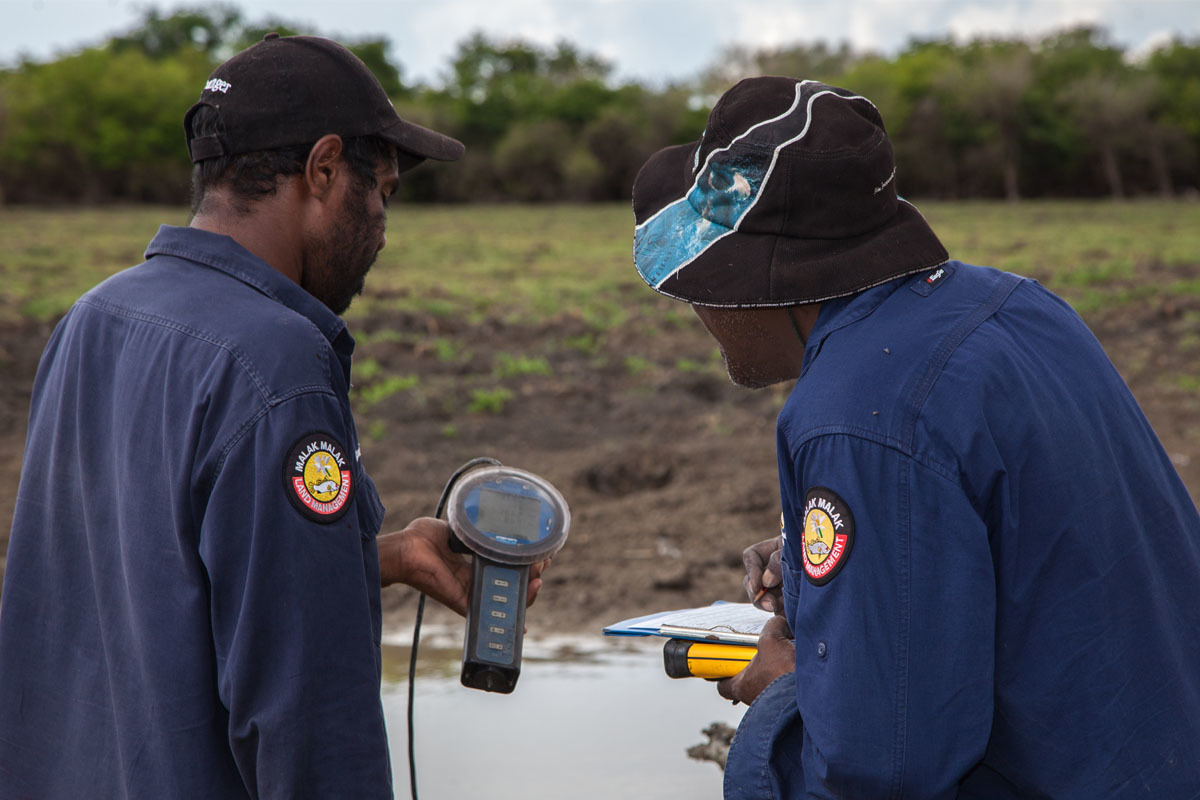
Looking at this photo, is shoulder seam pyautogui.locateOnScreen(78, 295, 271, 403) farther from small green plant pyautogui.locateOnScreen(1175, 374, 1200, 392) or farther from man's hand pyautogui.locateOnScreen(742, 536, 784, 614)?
small green plant pyautogui.locateOnScreen(1175, 374, 1200, 392)

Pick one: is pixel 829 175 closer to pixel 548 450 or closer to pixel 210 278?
pixel 210 278

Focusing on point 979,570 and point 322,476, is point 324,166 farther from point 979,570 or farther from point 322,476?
point 979,570

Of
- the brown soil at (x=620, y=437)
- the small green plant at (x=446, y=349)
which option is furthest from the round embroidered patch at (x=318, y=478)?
the small green plant at (x=446, y=349)

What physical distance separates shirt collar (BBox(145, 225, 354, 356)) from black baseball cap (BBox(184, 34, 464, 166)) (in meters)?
0.15

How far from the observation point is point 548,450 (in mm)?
8039

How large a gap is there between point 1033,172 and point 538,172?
19613 millimetres

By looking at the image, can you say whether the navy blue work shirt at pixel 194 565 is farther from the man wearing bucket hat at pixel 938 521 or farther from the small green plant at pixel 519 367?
the small green plant at pixel 519 367

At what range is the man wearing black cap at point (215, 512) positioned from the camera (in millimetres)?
1722

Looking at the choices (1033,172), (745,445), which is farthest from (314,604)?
(1033,172)

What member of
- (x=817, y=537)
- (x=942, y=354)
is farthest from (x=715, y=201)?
(x=817, y=537)

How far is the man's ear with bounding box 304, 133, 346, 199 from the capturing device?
80.8 inches

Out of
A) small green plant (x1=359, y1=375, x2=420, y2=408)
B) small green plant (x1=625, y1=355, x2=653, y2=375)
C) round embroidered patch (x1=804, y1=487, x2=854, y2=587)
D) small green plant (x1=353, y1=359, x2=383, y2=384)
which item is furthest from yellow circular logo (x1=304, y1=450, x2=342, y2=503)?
small green plant (x1=625, y1=355, x2=653, y2=375)

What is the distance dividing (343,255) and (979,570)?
1.21m

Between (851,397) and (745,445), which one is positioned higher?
(851,397)
